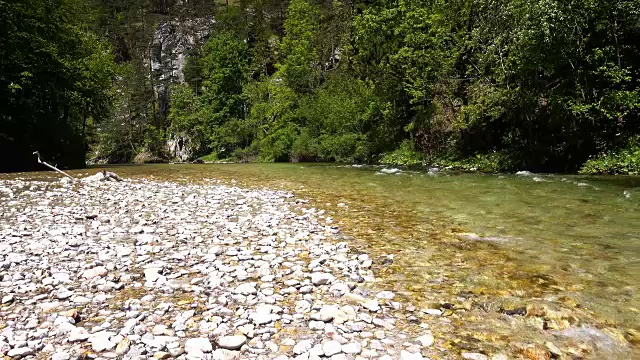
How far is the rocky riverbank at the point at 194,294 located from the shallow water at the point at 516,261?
568 millimetres

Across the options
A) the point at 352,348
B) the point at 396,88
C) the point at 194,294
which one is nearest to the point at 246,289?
the point at 194,294

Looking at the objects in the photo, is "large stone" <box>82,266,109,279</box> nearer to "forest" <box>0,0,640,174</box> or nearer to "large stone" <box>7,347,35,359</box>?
"large stone" <box>7,347,35,359</box>

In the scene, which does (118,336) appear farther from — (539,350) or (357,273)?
(539,350)

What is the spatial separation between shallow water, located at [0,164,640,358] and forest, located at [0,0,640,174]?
26.4ft

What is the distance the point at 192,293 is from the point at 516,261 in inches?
196

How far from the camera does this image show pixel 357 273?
5.49m

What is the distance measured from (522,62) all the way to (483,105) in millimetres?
4692

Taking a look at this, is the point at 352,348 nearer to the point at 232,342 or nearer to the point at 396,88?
the point at 232,342

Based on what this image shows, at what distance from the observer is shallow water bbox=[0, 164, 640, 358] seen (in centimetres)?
383

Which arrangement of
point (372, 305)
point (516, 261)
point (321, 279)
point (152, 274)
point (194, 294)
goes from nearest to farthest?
point (372, 305)
point (194, 294)
point (321, 279)
point (152, 274)
point (516, 261)

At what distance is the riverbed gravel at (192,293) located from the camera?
11.6 feet

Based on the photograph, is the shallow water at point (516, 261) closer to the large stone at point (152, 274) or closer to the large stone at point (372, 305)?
the large stone at point (372, 305)

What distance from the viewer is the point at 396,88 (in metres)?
31.6

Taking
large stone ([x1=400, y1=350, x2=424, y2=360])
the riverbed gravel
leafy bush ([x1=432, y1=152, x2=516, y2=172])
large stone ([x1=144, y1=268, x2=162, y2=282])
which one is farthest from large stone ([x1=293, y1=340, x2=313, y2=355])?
leafy bush ([x1=432, y1=152, x2=516, y2=172])
